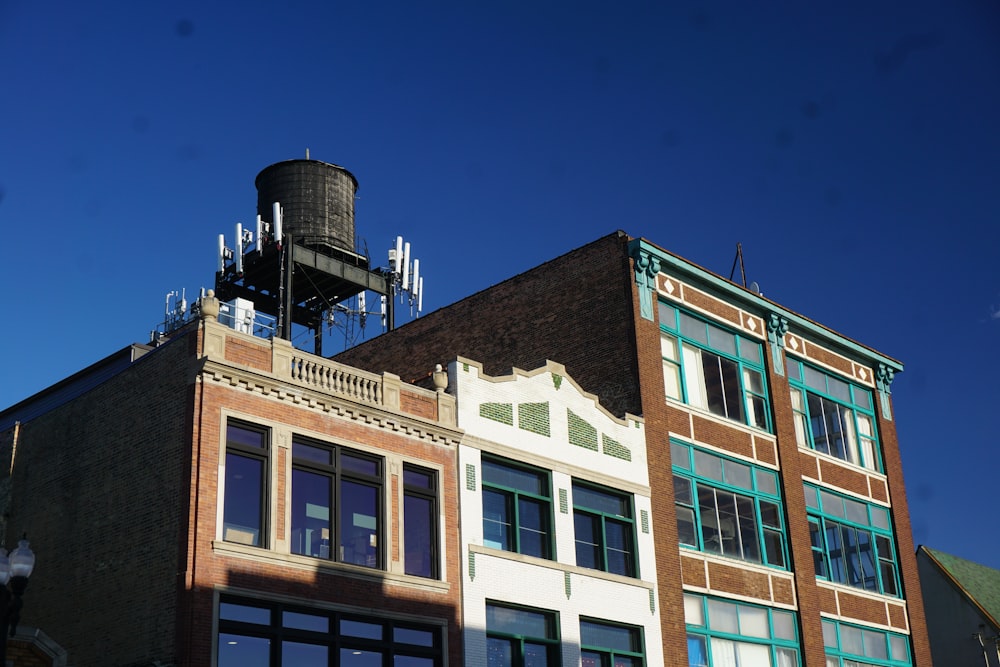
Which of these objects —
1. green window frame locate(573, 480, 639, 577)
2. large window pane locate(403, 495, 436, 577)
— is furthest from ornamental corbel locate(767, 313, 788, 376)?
large window pane locate(403, 495, 436, 577)

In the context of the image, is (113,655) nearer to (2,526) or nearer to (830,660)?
(2,526)

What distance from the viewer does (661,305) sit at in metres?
36.3

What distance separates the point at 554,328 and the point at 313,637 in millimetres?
14824

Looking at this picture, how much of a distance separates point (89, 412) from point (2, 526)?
13.2 ft

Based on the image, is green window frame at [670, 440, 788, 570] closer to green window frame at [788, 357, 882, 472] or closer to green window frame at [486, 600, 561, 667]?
green window frame at [788, 357, 882, 472]

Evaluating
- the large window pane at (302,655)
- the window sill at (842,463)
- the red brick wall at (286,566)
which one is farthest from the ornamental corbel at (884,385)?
the large window pane at (302,655)

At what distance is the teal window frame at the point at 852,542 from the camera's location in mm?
38875

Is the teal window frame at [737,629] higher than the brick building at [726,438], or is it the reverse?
the brick building at [726,438]

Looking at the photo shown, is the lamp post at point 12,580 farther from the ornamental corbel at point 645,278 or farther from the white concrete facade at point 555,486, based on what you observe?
the ornamental corbel at point 645,278

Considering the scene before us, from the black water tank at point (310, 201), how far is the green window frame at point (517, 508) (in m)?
19.2

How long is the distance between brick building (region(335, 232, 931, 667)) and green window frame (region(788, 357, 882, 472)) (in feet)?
0.24

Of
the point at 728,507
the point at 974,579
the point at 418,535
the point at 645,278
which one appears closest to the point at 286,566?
the point at 418,535

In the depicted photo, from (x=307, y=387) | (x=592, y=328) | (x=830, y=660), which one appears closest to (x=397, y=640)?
(x=307, y=387)

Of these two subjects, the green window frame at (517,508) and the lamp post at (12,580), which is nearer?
the lamp post at (12,580)
